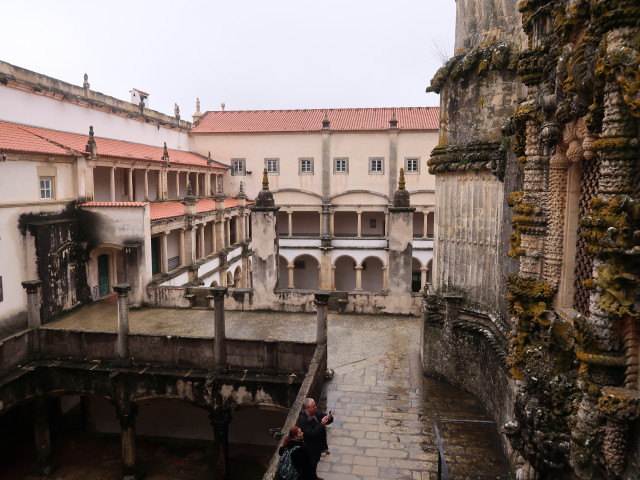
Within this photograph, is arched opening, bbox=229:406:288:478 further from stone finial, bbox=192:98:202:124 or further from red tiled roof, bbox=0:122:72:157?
stone finial, bbox=192:98:202:124

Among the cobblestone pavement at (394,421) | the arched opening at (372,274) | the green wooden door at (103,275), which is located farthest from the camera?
the arched opening at (372,274)

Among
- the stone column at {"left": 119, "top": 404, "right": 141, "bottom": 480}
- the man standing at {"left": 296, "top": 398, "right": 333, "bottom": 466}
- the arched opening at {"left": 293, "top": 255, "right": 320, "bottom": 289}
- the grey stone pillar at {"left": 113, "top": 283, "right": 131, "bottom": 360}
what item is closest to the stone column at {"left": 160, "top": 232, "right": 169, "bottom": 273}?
the grey stone pillar at {"left": 113, "top": 283, "right": 131, "bottom": 360}

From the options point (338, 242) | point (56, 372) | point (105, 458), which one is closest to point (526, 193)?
point (56, 372)

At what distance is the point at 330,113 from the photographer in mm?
35156

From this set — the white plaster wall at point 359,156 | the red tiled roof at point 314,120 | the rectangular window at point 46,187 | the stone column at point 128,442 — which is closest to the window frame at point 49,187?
the rectangular window at point 46,187

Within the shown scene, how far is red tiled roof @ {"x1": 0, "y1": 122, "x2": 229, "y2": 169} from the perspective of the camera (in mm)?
15320

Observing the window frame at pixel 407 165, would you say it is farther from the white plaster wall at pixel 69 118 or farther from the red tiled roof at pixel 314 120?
the white plaster wall at pixel 69 118

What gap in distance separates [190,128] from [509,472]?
3306 cm

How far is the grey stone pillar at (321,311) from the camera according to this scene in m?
10.2

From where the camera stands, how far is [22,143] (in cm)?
1552

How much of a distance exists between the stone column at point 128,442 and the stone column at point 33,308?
3002 millimetres

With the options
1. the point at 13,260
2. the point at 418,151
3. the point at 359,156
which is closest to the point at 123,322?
the point at 13,260

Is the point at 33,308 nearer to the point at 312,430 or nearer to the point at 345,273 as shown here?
the point at 312,430

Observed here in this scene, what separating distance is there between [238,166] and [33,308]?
2420 cm
